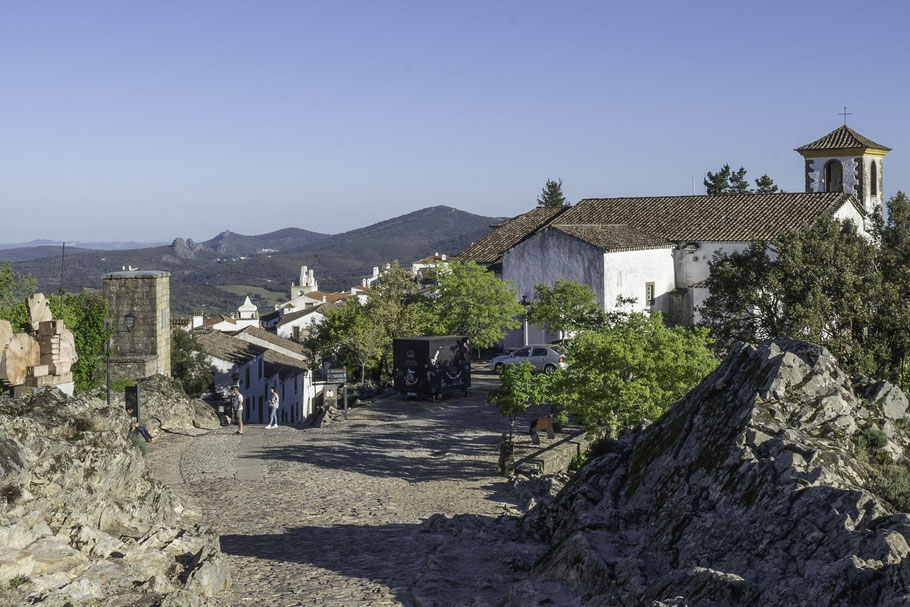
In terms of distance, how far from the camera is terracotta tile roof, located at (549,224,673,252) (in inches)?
1681

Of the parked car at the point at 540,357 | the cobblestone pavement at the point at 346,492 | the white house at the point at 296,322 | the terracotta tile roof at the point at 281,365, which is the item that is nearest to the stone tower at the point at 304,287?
the white house at the point at 296,322

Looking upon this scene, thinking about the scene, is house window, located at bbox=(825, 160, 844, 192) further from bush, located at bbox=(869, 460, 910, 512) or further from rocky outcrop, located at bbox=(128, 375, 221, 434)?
bush, located at bbox=(869, 460, 910, 512)

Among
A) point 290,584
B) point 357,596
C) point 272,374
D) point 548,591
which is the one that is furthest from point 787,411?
point 272,374

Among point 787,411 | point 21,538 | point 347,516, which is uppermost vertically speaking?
point 787,411

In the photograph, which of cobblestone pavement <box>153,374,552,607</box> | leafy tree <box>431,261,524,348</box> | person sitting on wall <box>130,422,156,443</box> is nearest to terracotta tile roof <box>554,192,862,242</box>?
leafy tree <box>431,261,524,348</box>

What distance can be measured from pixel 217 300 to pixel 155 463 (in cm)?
16810

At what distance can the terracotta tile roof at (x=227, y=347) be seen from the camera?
193 ft

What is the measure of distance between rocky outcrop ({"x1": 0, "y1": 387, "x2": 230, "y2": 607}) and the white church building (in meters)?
28.7

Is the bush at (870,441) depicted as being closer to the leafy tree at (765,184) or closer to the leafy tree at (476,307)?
the leafy tree at (476,307)

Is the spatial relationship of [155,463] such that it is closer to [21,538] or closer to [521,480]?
[521,480]

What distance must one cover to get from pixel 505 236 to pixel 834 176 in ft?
62.0

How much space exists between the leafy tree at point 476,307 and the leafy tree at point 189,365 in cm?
1923

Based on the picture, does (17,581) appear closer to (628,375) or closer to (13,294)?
(628,375)

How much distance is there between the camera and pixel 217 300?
187m
